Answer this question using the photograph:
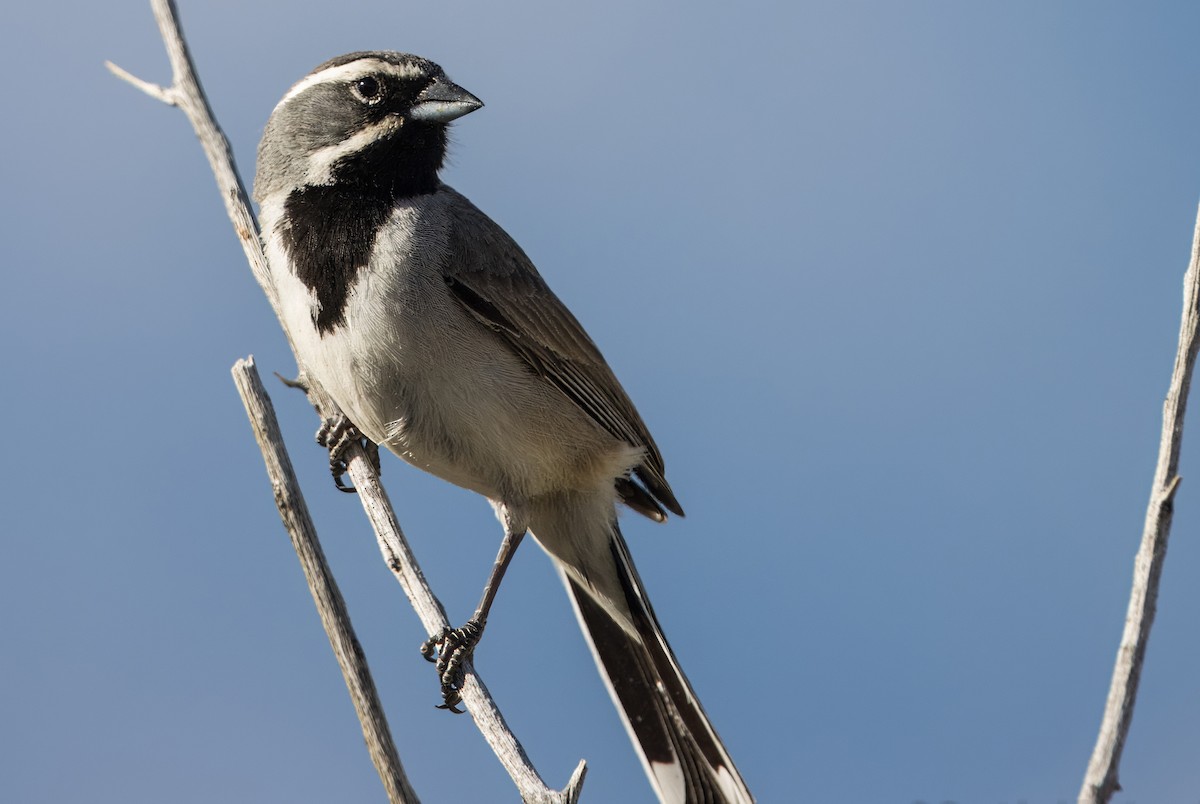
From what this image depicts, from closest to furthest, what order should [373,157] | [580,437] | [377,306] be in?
[377,306] → [373,157] → [580,437]

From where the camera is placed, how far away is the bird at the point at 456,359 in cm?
445

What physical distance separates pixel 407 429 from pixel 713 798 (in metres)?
1.91

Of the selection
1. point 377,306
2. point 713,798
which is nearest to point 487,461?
point 377,306

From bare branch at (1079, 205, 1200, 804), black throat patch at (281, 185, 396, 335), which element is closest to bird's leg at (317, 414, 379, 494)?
black throat patch at (281, 185, 396, 335)

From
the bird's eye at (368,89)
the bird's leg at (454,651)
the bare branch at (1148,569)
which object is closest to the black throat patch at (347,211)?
the bird's eye at (368,89)

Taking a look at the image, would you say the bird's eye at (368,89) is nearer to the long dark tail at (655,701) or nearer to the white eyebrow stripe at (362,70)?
the white eyebrow stripe at (362,70)

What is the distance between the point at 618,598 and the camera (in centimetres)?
516

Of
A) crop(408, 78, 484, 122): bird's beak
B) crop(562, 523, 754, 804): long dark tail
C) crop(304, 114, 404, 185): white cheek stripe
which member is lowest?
crop(562, 523, 754, 804): long dark tail

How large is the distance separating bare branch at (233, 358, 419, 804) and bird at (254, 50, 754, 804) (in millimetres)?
654

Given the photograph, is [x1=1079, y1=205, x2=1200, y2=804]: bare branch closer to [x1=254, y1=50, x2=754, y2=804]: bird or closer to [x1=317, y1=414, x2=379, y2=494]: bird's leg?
[x1=254, y1=50, x2=754, y2=804]: bird

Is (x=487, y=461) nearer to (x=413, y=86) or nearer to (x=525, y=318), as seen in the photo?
(x=525, y=318)

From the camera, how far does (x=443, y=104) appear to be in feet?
15.5

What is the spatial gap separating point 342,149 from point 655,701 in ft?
8.55

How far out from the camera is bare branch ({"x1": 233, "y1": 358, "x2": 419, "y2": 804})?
323cm
